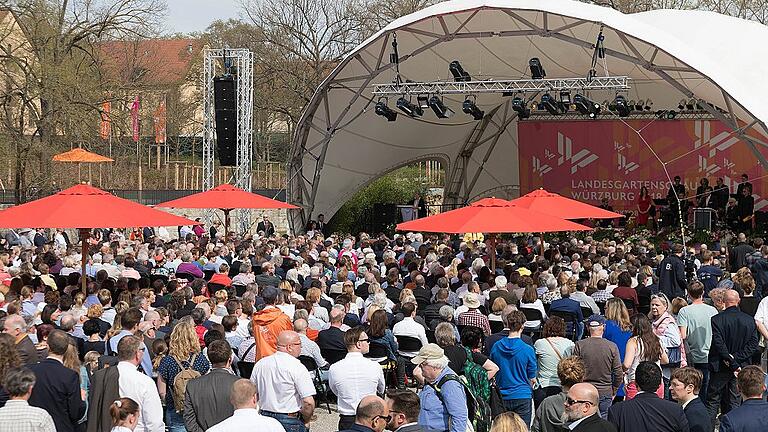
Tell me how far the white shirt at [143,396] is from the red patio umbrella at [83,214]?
5511 millimetres

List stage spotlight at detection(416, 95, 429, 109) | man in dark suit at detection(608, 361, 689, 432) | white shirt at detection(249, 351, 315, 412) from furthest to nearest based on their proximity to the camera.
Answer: stage spotlight at detection(416, 95, 429, 109) < white shirt at detection(249, 351, 315, 412) < man in dark suit at detection(608, 361, 689, 432)

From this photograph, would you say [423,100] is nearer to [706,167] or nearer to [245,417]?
[706,167]

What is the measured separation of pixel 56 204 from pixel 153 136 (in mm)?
36179

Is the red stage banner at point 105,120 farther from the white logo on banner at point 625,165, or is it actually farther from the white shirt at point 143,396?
Answer: the white shirt at point 143,396

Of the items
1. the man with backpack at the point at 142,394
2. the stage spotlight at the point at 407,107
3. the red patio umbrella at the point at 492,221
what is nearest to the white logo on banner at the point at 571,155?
the stage spotlight at the point at 407,107

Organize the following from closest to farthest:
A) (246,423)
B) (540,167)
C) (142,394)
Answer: (246,423) < (142,394) < (540,167)

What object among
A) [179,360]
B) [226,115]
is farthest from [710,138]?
[179,360]

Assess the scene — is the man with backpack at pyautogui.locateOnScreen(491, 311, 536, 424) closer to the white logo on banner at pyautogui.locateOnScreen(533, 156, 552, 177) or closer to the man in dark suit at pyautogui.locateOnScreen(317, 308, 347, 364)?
the man in dark suit at pyautogui.locateOnScreen(317, 308, 347, 364)

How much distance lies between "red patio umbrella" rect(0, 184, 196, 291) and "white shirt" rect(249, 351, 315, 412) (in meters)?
5.54

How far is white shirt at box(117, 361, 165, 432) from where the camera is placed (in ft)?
22.5

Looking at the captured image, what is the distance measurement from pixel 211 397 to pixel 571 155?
76.6 feet

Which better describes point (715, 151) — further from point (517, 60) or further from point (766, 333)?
point (766, 333)

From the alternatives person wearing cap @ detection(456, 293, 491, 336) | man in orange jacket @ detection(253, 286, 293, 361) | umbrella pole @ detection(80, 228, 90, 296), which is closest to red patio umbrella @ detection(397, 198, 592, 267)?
person wearing cap @ detection(456, 293, 491, 336)

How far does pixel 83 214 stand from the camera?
12.5m
